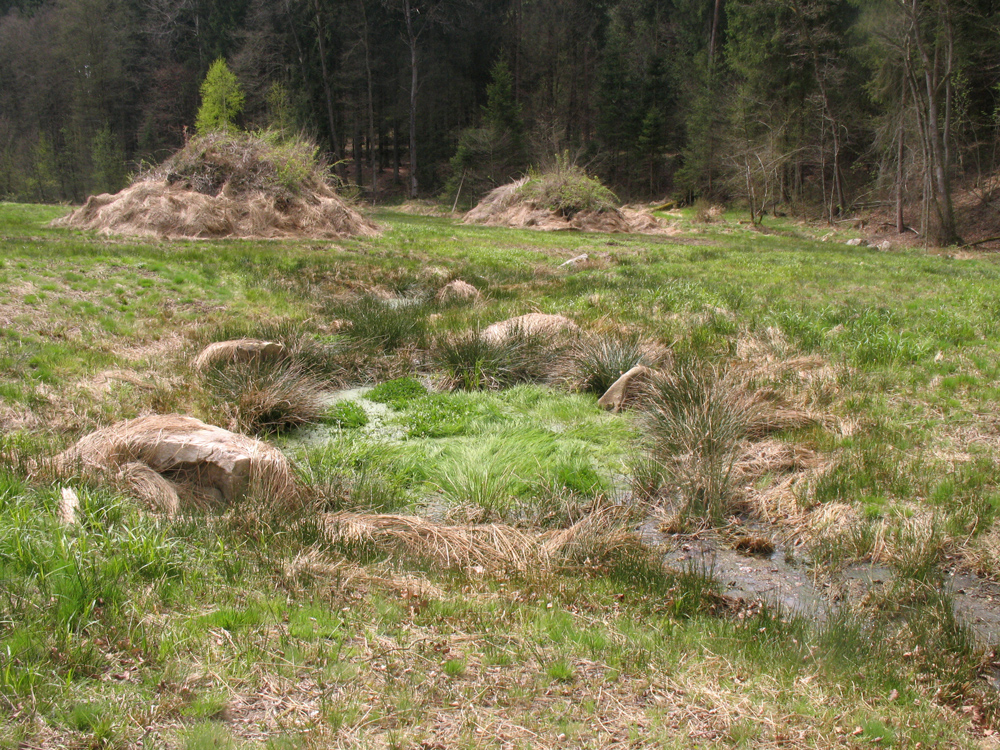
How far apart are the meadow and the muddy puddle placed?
4cm

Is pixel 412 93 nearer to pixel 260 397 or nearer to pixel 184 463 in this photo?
pixel 260 397

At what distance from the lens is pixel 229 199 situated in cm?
1938

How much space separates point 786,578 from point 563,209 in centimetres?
2544

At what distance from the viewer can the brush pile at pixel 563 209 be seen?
28250mm

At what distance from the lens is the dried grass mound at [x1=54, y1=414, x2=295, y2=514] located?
468 centimetres

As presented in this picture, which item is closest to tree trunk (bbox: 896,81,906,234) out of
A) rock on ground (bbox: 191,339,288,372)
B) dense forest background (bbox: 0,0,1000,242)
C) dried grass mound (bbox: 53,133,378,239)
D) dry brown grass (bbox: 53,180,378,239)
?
dense forest background (bbox: 0,0,1000,242)

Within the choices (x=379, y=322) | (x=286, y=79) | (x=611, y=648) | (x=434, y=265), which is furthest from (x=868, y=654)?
(x=286, y=79)

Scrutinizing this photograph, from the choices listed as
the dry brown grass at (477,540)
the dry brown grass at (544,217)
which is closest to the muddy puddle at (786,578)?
the dry brown grass at (477,540)

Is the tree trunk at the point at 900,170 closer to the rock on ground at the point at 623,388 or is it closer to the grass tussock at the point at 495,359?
the grass tussock at the point at 495,359

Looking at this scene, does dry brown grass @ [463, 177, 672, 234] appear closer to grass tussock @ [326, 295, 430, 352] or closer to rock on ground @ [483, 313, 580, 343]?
grass tussock @ [326, 295, 430, 352]

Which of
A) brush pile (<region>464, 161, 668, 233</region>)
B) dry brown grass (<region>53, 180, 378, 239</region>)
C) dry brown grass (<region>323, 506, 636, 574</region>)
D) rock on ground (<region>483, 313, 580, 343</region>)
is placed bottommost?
dry brown grass (<region>323, 506, 636, 574</region>)

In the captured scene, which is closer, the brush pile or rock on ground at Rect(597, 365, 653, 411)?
rock on ground at Rect(597, 365, 653, 411)

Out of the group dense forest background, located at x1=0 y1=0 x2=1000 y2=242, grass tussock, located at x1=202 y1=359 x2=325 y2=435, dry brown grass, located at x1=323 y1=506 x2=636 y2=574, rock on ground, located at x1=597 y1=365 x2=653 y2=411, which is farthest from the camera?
dense forest background, located at x1=0 y1=0 x2=1000 y2=242

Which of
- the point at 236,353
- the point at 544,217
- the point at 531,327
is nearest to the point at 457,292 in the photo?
the point at 531,327
